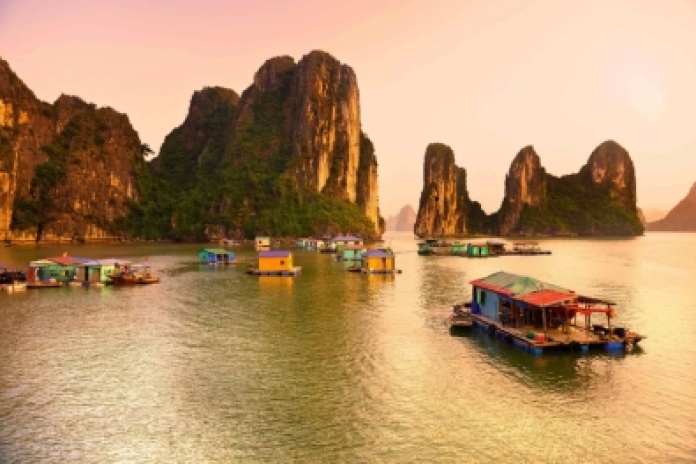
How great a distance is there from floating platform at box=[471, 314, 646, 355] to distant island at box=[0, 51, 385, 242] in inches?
4866

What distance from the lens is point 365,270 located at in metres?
63.4

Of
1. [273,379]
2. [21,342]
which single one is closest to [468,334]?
[273,379]

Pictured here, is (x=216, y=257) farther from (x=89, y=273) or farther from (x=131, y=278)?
(x=89, y=273)

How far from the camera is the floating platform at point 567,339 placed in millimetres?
25312

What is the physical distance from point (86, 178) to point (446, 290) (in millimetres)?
140903

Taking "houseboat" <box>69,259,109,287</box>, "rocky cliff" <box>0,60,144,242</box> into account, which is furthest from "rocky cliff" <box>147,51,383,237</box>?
"houseboat" <box>69,259,109,287</box>

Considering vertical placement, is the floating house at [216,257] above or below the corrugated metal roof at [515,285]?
above

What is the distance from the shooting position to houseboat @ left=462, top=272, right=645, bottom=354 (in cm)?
2580

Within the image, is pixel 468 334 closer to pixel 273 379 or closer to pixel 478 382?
pixel 478 382

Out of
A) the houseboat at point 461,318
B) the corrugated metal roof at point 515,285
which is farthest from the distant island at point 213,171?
the corrugated metal roof at point 515,285

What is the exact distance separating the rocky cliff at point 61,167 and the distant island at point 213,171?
12.8 inches

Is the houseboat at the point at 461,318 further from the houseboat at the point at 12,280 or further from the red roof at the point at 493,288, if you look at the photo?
the houseboat at the point at 12,280

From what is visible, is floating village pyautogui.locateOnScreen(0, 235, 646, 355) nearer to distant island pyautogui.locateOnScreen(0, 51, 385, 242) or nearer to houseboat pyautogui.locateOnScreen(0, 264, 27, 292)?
houseboat pyautogui.locateOnScreen(0, 264, 27, 292)

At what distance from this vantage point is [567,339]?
84.6ft
